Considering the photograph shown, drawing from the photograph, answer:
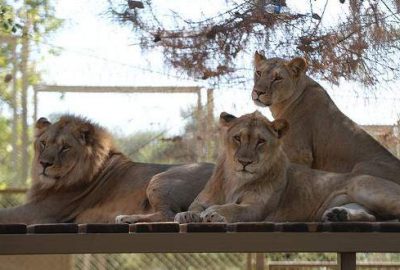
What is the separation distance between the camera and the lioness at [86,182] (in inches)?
252

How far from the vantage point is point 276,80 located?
6.89 meters

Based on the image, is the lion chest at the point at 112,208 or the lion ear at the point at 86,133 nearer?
the lion chest at the point at 112,208

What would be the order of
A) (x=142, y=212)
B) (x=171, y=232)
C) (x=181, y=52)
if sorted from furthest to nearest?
(x=181, y=52), (x=142, y=212), (x=171, y=232)

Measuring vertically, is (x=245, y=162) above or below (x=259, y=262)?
above

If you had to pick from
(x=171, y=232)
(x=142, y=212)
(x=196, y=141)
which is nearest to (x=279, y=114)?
(x=142, y=212)

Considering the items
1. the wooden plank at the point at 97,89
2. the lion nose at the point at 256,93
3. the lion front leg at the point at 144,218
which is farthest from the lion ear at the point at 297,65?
the wooden plank at the point at 97,89

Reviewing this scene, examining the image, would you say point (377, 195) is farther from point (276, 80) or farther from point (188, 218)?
point (276, 80)

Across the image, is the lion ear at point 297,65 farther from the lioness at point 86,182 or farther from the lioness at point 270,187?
the lioness at point 270,187

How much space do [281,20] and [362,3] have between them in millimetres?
764

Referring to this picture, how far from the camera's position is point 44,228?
474 centimetres

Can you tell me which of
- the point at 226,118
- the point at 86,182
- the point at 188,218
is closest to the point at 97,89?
the point at 86,182

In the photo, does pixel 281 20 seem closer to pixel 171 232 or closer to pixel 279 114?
pixel 279 114

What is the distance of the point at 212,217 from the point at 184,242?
0.54 meters

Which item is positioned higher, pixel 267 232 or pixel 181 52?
pixel 181 52
